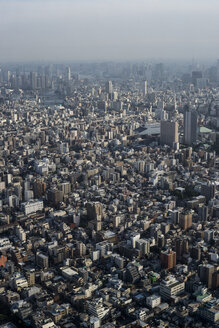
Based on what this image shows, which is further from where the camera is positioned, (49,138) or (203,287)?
(49,138)

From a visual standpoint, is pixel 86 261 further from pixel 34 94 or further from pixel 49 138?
pixel 34 94

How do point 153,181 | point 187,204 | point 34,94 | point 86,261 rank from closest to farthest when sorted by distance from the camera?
point 86,261 → point 187,204 → point 153,181 → point 34,94

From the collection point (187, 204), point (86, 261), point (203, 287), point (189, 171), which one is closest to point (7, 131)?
point (189, 171)

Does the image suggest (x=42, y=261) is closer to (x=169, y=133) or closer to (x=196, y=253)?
(x=196, y=253)

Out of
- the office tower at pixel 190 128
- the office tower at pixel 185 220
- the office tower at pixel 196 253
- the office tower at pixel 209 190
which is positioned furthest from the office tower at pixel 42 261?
the office tower at pixel 190 128

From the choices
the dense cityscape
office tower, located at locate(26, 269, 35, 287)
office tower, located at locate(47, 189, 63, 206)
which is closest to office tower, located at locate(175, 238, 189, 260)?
the dense cityscape

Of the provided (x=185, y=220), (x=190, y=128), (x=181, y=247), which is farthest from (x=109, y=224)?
(x=190, y=128)

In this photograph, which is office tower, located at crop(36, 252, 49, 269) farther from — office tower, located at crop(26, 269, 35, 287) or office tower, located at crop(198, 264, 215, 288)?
office tower, located at crop(198, 264, 215, 288)
